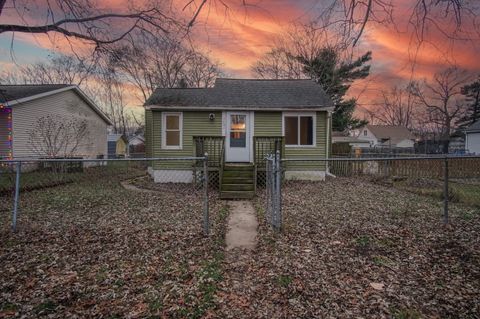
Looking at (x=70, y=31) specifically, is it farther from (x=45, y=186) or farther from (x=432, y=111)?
(x=432, y=111)

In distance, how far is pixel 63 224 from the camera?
6035 mm

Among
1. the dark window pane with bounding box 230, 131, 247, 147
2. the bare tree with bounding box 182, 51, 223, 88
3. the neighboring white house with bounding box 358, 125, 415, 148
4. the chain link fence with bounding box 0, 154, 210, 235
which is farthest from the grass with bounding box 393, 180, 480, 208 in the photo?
the neighboring white house with bounding box 358, 125, 415, 148

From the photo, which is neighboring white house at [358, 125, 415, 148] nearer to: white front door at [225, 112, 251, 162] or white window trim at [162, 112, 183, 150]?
white front door at [225, 112, 251, 162]

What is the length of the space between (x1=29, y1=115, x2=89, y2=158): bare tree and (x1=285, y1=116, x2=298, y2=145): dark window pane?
440 inches

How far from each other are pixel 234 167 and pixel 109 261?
660 cm

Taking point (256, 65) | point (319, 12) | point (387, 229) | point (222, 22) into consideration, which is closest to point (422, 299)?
point (387, 229)

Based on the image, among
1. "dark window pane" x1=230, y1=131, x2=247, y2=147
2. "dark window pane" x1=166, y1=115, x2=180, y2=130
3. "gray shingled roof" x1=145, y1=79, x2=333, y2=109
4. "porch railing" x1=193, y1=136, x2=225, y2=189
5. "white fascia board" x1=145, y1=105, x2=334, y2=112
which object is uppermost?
"gray shingled roof" x1=145, y1=79, x2=333, y2=109

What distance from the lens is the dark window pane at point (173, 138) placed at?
12.3m

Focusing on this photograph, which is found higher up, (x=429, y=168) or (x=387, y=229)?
(x=429, y=168)

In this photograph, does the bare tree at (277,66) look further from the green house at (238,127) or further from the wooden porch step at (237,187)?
the wooden porch step at (237,187)

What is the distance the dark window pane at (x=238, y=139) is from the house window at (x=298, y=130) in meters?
1.79


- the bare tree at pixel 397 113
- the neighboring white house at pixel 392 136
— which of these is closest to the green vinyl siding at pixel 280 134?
the neighboring white house at pixel 392 136

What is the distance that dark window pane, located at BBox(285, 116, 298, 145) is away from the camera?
40.5ft

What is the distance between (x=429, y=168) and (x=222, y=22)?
1255 centimetres
